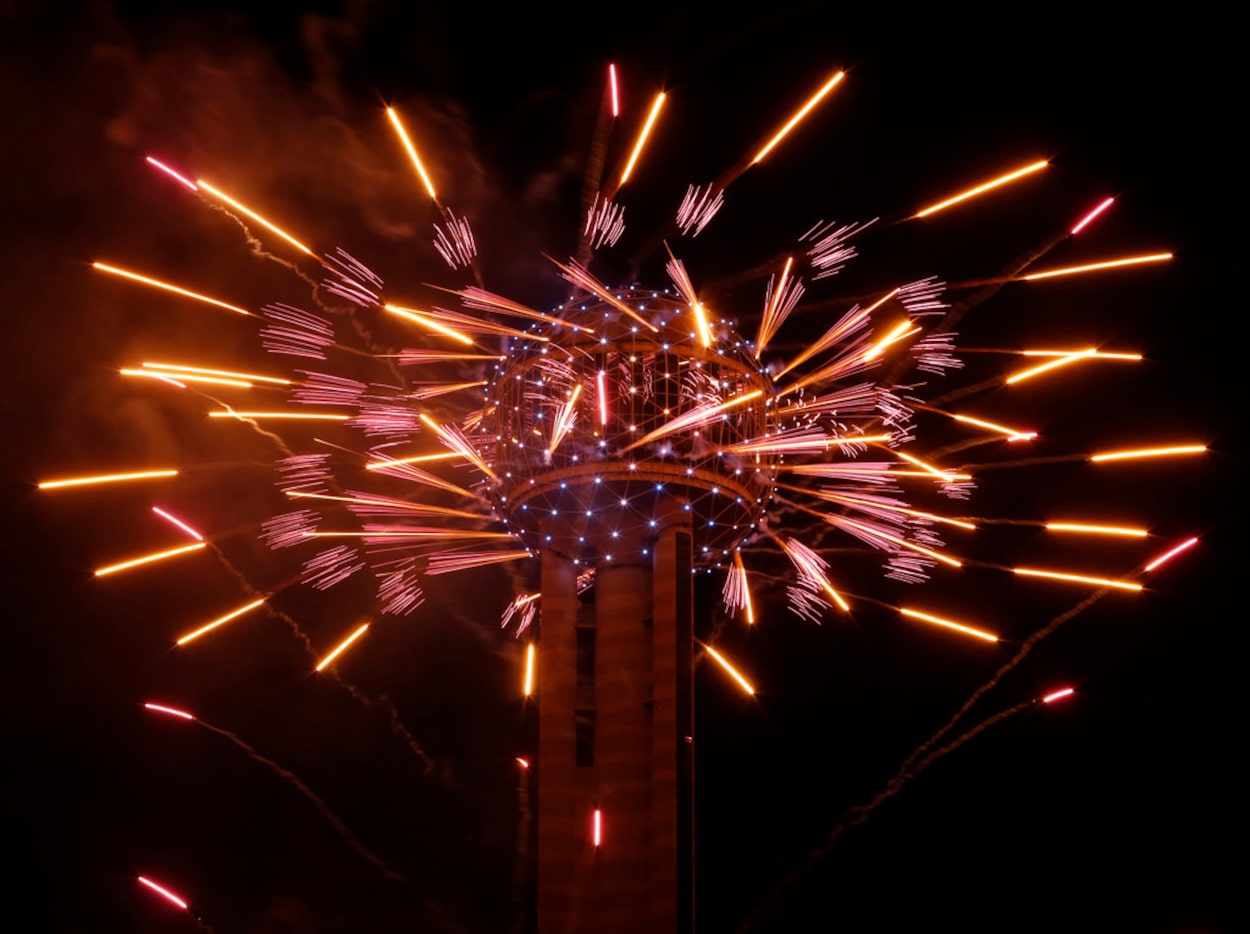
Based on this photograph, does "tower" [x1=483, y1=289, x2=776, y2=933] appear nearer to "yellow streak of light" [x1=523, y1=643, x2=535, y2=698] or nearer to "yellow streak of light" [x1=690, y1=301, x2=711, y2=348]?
"yellow streak of light" [x1=690, y1=301, x2=711, y2=348]

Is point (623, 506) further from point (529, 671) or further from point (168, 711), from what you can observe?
point (168, 711)

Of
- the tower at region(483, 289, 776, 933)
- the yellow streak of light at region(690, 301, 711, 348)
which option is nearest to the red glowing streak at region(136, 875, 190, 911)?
the tower at region(483, 289, 776, 933)

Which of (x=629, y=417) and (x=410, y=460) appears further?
(x=410, y=460)

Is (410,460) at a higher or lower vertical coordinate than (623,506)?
higher

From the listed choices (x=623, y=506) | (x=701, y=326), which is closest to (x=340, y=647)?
(x=623, y=506)

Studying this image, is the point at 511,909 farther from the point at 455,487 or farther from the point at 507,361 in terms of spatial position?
the point at 507,361

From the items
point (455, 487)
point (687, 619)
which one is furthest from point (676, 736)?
point (455, 487)

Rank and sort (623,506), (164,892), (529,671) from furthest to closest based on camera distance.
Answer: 1. (529,671)
2. (164,892)
3. (623,506)
